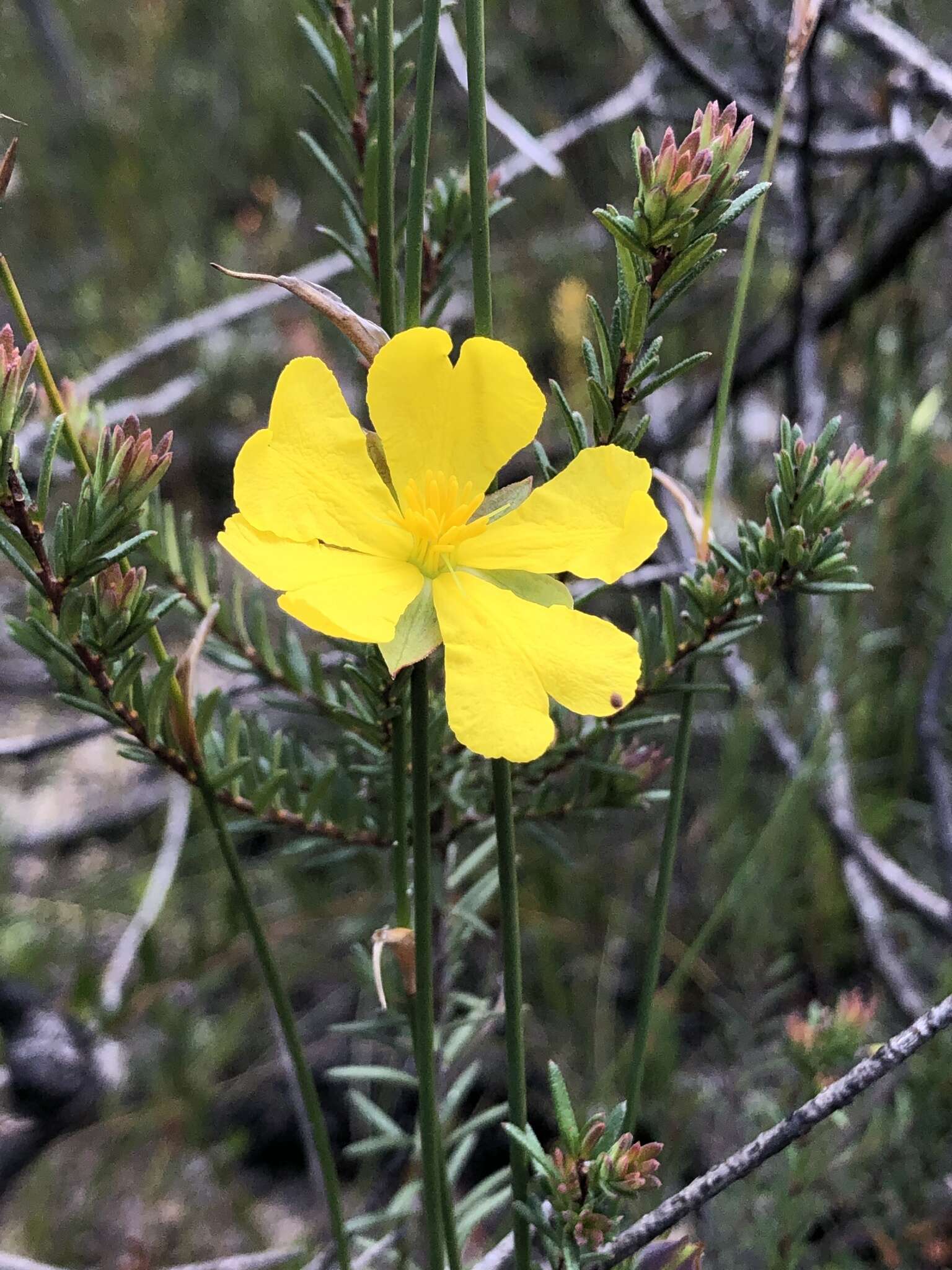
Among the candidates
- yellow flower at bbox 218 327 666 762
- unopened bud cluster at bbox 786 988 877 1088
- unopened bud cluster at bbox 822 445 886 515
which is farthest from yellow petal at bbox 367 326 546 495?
unopened bud cluster at bbox 786 988 877 1088

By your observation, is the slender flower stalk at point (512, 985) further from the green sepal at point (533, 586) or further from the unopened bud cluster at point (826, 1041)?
the unopened bud cluster at point (826, 1041)

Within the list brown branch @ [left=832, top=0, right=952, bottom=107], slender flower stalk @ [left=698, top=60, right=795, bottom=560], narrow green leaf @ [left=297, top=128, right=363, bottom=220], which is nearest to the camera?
slender flower stalk @ [left=698, top=60, right=795, bottom=560]

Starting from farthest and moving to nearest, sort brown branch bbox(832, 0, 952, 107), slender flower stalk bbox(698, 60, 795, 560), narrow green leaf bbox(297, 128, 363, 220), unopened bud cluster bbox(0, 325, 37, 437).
Result: brown branch bbox(832, 0, 952, 107), narrow green leaf bbox(297, 128, 363, 220), slender flower stalk bbox(698, 60, 795, 560), unopened bud cluster bbox(0, 325, 37, 437)

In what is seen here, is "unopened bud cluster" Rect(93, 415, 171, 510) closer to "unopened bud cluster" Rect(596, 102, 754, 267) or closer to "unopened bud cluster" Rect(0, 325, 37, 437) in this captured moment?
"unopened bud cluster" Rect(0, 325, 37, 437)

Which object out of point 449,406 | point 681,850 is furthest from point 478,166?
point 681,850

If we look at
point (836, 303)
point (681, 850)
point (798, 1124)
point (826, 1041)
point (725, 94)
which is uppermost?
point (725, 94)

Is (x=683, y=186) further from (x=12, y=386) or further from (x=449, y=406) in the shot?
(x=12, y=386)
